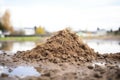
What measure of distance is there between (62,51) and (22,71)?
3.74 meters

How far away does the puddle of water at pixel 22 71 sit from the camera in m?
12.3

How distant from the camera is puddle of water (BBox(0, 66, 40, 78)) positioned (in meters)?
12.3

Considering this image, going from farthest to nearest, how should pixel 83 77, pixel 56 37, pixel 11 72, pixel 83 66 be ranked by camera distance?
pixel 56 37, pixel 83 66, pixel 11 72, pixel 83 77

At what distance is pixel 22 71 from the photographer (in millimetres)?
13086

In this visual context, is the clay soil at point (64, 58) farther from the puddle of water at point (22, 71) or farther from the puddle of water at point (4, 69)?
the puddle of water at point (4, 69)

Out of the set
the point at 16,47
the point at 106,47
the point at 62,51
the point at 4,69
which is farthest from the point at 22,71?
the point at 16,47

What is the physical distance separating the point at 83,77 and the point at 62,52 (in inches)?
205

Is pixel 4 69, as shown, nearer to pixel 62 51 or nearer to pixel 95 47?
pixel 62 51

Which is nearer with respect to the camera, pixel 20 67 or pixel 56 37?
pixel 20 67

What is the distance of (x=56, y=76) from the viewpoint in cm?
1141

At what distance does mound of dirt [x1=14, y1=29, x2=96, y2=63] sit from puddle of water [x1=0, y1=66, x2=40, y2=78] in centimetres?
185

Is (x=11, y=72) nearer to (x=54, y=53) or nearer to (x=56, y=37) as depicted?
(x=54, y=53)

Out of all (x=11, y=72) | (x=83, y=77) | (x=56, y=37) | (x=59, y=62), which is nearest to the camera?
(x=83, y=77)

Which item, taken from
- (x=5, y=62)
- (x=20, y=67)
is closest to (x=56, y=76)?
(x=20, y=67)
